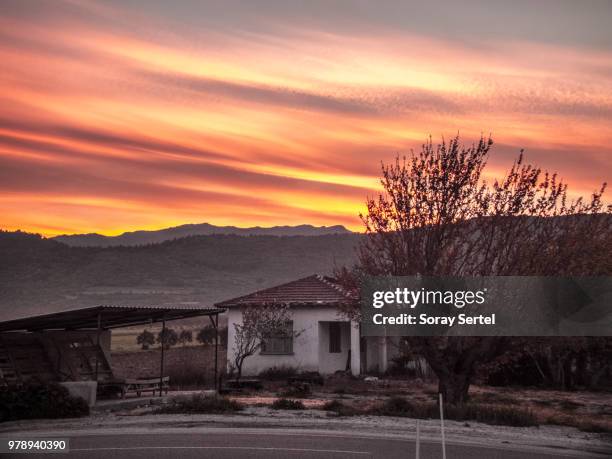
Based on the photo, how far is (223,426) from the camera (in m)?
19.9

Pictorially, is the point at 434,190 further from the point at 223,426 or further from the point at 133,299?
the point at 133,299


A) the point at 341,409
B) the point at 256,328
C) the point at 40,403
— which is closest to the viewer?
the point at 40,403

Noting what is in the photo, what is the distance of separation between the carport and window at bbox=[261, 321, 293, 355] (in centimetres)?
864

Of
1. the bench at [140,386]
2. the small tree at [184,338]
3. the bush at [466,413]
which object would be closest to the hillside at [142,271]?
the small tree at [184,338]

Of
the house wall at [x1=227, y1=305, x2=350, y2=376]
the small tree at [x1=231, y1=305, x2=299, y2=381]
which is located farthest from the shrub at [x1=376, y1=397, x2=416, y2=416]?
the house wall at [x1=227, y1=305, x2=350, y2=376]

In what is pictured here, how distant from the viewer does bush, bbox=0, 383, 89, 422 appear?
68.8ft

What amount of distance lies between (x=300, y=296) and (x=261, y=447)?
21.1 metres

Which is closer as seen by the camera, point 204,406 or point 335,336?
point 204,406

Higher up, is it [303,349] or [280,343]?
[280,343]

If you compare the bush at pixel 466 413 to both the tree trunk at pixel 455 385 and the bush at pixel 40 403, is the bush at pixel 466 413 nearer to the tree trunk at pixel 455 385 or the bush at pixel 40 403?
the tree trunk at pixel 455 385

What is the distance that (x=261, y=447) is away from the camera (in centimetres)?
1609

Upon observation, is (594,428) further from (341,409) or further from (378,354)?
(378,354)

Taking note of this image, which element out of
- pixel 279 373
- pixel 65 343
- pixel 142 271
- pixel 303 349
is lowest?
pixel 279 373

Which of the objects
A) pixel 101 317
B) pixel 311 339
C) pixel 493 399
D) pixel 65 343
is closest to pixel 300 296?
pixel 311 339
